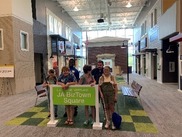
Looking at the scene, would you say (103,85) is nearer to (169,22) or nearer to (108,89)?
(108,89)

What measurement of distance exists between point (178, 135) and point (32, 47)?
29.8ft

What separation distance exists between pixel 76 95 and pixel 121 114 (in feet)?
5.46

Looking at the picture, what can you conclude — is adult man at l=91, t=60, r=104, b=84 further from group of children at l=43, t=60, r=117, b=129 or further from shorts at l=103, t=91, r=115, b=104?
shorts at l=103, t=91, r=115, b=104

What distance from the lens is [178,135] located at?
3.61 meters

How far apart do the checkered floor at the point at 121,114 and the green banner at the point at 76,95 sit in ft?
1.91


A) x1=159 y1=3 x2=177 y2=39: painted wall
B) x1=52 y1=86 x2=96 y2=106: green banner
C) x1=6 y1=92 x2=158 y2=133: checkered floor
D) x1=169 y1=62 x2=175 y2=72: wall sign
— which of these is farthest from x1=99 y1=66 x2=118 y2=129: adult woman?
x1=169 y1=62 x2=175 y2=72: wall sign

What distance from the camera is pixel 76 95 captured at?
13.4 feet

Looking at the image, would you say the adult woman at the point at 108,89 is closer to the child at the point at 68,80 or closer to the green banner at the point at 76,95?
the green banner at the point at 76,95

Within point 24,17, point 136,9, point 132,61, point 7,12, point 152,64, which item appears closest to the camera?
point 7,12

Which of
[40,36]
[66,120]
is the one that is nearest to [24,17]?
[40,36]

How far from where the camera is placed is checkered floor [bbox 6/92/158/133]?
161 inches

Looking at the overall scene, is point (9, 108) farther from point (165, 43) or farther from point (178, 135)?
point (165, 43)

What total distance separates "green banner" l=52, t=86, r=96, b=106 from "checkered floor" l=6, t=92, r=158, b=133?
23.0 inches

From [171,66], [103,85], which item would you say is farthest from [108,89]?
[171,66]
